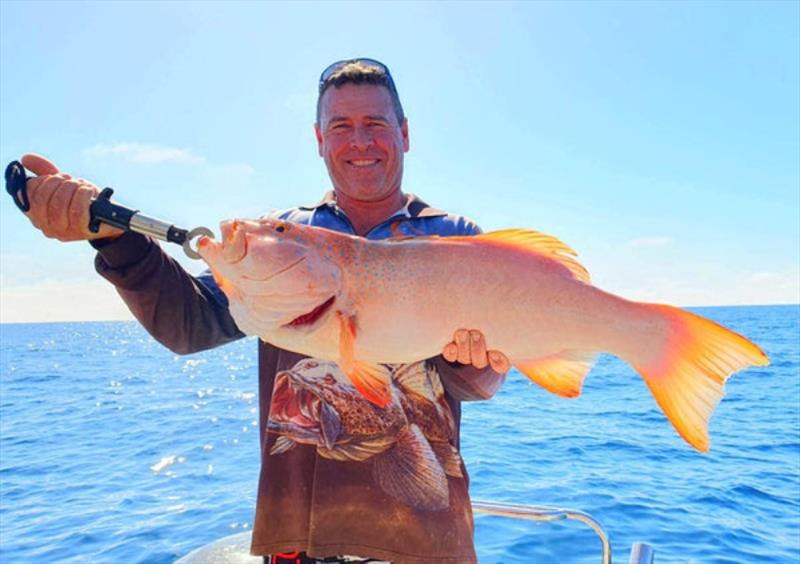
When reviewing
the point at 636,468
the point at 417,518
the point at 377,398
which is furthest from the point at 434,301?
the point at 636,468

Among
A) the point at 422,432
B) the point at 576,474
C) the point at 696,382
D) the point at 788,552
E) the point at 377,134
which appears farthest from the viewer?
the point at 576,474

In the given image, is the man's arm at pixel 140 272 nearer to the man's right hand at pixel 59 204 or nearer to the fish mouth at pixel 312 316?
the man's right hand at pixel 59 204

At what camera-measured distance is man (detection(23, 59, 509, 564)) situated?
2.90 metres

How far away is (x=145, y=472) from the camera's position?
12938 mm

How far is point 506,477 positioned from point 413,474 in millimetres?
8836

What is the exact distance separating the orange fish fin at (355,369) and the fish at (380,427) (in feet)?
1.47

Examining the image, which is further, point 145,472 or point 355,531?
point 145,472

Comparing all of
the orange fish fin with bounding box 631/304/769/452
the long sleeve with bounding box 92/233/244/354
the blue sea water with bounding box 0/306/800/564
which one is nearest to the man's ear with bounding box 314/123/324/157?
the long sleeve with bounding box 92/233/244/354

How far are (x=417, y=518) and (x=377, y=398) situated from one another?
27.1 inches

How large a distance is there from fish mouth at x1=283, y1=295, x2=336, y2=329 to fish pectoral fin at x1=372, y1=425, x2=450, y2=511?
79cm

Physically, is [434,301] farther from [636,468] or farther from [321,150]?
[636,468]

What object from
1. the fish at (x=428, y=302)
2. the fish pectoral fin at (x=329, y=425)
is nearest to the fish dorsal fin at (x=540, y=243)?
the fish at (x=428, y=302)

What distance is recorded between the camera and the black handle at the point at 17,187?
2562 mm

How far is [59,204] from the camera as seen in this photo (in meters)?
2.55
